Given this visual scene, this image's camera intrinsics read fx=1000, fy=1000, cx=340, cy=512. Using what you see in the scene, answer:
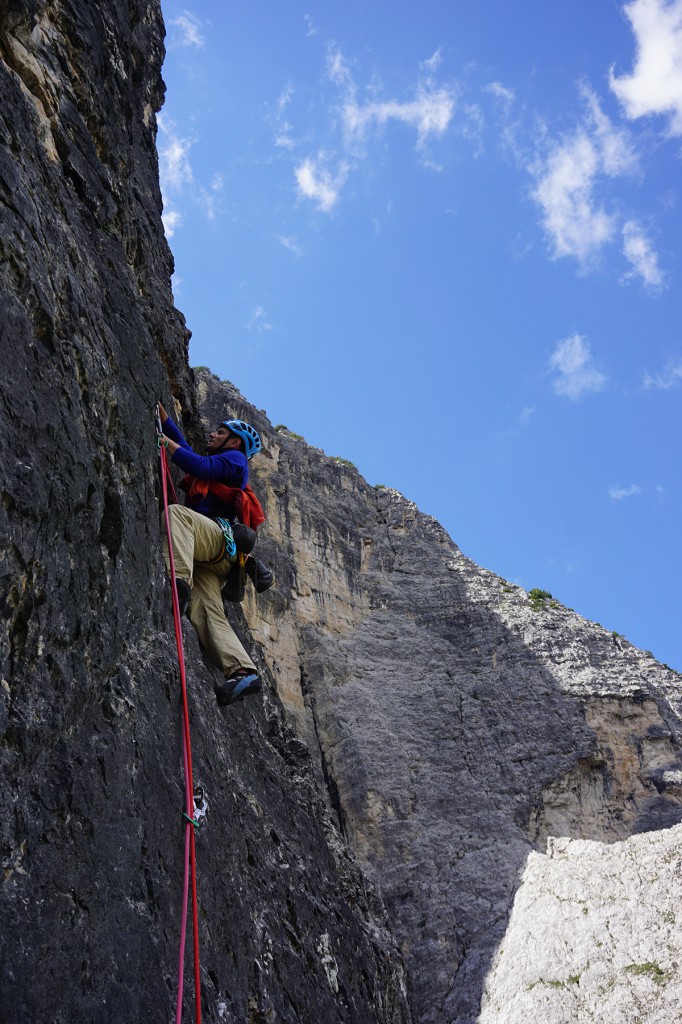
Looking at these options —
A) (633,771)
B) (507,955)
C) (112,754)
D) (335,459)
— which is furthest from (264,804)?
(335,459)

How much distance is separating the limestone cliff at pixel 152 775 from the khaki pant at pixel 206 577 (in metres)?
0.36

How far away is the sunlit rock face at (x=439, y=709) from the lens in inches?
749

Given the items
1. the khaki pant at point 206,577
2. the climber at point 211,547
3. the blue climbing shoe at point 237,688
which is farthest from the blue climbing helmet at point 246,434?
the blue climbing shoe at point 237,688

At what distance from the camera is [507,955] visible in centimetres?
1523

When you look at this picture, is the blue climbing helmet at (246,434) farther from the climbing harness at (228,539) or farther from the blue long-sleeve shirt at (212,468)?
the climbing harness at (228,539)

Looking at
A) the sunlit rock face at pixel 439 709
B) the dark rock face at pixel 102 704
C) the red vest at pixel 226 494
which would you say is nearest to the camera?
the dark rock face at pixel 102 704

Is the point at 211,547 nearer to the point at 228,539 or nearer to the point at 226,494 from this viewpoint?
the point at 228,539

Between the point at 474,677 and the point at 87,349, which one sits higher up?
the point at 474,677

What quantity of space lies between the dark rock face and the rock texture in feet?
8.13

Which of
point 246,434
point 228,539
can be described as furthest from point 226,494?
point 246,434

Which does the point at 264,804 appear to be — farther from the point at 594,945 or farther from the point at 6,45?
the point at 6,45

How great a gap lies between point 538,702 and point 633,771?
274 centimetres

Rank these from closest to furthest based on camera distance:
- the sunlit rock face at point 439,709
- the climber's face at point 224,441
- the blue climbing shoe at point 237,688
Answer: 1. the blue climbing shoe at point 237,688
2. the climber's face at point 224,441
3. the sunlit rock face at point 439,709

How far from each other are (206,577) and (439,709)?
14.4 m
